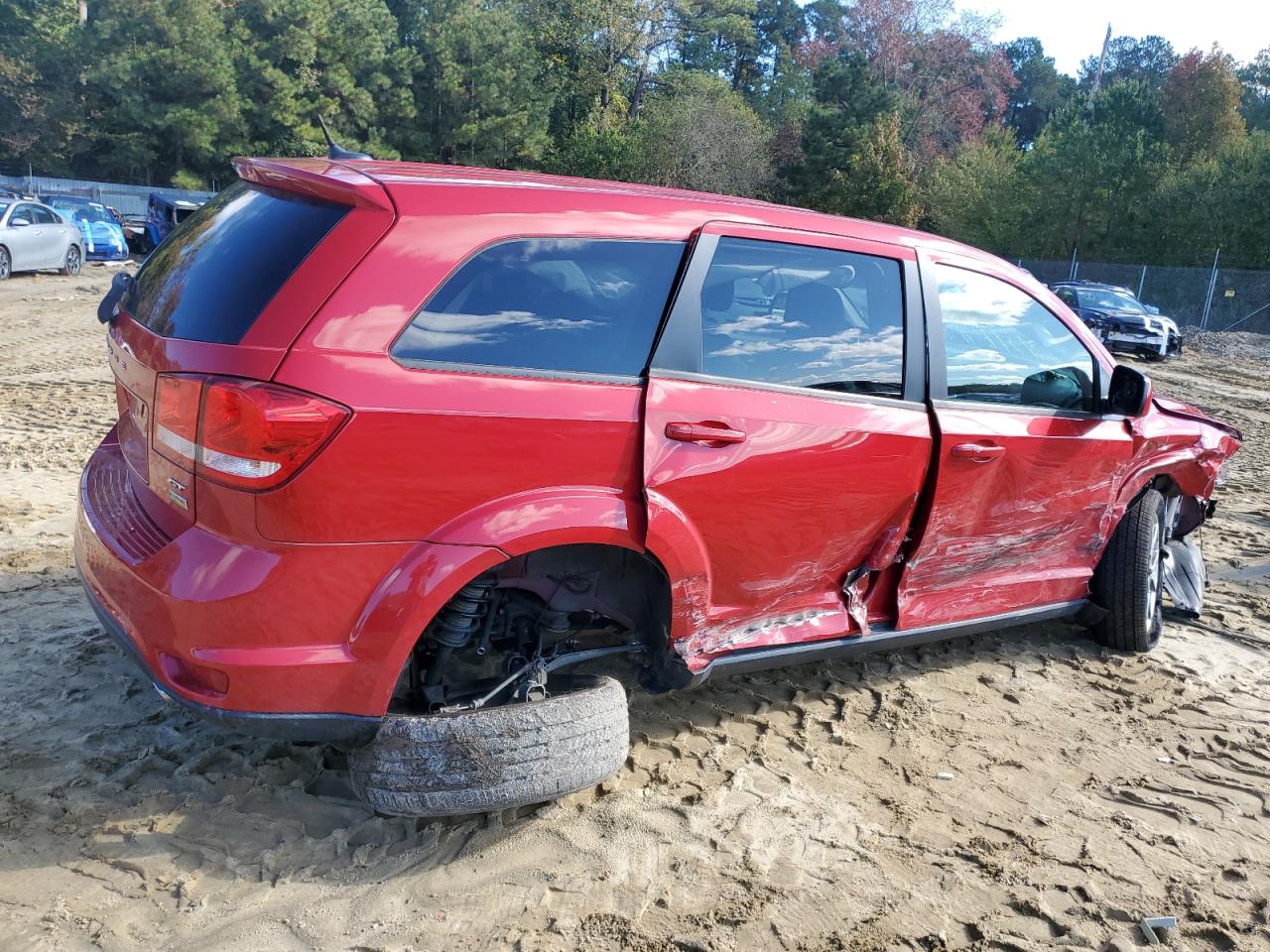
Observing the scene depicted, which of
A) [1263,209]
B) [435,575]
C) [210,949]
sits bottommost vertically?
[210,949]

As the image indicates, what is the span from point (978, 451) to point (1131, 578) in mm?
1416

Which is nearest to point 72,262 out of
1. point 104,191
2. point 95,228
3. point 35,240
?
point 35,240

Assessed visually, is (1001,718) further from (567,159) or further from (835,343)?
(567,159)

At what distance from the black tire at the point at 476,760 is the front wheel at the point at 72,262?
19.8 meters

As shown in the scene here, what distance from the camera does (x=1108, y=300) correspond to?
67.9ft

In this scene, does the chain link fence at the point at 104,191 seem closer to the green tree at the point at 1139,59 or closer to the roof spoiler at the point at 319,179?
the roof spoiler at the point at 319,179

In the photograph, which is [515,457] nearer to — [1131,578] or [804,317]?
[804,317]

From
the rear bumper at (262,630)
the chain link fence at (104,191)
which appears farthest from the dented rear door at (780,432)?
the chain link fence at (104,191)

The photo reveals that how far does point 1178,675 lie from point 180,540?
4094 millimetres

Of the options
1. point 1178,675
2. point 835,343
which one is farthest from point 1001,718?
point 835,343

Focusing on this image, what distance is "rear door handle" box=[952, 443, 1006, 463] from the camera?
3584 millimetres

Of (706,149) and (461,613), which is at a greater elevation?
(706,149)

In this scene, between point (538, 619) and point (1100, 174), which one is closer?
point (538, 619)

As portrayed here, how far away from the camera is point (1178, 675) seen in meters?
4.46
